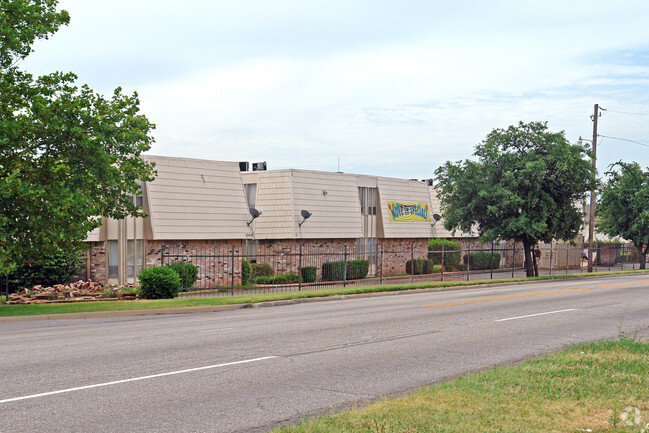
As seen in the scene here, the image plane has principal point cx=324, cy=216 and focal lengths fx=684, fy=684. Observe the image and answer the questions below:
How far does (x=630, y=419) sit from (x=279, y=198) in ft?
115

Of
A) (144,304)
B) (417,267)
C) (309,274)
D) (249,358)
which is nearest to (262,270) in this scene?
(309,274)

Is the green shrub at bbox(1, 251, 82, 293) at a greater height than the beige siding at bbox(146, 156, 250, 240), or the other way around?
the beige siding at bbox(146, 156, 250, 240)

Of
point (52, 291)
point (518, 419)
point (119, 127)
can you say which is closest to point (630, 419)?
point (518, 419)

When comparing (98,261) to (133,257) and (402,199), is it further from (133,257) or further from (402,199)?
(402,199)

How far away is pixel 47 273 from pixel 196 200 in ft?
27.5

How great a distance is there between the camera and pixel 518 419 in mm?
6859

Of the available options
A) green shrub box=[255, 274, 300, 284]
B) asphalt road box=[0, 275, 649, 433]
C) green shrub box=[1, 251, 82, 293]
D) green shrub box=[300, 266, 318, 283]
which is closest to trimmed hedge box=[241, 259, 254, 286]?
green shrub box=[255, 274, 300, 284]

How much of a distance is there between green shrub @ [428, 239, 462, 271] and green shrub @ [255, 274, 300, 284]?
44.0ft

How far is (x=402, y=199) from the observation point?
48.6 metres

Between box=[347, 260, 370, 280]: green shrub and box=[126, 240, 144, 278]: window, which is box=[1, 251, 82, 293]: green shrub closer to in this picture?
box=[126, 240, 144, 278]: window

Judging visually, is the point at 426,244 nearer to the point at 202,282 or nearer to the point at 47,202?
the point at 202,282

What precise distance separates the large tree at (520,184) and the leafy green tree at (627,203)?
1483 centimetres

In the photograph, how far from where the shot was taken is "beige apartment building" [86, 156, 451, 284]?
34188mm

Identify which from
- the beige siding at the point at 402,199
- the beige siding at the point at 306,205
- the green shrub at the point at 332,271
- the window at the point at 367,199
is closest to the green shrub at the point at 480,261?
the beige siding at the point at 402,199
